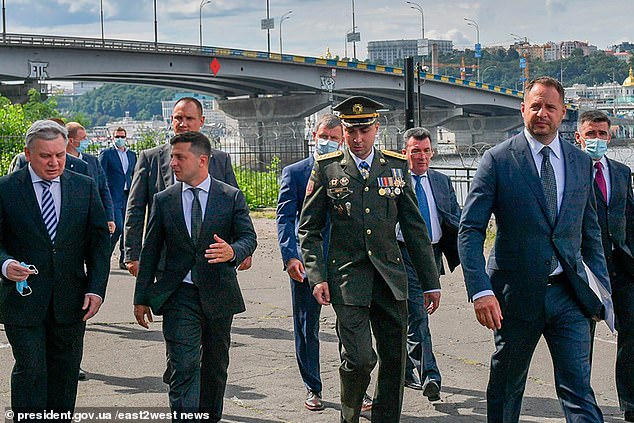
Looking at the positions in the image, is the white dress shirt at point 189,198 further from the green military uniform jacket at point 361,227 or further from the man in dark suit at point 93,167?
the man in dark suit at point 93,167

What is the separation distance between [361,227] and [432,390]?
1705 mm

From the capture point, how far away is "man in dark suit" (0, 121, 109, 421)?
19.2ft

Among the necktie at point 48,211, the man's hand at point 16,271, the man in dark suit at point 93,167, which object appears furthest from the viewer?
the man in dark suit at point 93,167

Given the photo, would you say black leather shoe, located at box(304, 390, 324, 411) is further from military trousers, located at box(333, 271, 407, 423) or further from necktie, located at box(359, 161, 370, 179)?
necktie, located at box(359, 161, 370, 179)

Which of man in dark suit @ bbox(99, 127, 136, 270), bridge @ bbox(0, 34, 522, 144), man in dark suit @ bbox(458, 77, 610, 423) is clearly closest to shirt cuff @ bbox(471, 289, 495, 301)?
man in dark suit @ bbox(458, 77, 610, 423)

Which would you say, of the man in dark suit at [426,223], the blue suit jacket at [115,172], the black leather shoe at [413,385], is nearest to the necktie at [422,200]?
the man in dark suit at [426,223]

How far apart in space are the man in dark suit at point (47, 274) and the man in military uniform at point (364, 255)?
52.2 inches

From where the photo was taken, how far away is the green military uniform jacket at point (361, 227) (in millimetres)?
6133

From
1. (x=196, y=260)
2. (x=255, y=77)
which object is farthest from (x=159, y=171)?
(x=255, y=77)

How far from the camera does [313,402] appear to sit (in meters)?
7.14

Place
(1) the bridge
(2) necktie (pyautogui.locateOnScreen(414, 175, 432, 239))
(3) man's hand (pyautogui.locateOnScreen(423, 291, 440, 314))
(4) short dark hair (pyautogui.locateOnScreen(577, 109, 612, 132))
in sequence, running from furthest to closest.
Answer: (1) the bridge < (2) necktie (pyautogui.locateOnScreen(414, 175, 432, 239)) < (4) short dark hair (pyautogui.locateOnScreen(577, 109, 612, 132)) < (3) man's hand (pyautogui.locateOnScreen(423, 291, 440, 314))

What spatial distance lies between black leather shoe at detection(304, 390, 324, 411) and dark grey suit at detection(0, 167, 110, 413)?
174 cm

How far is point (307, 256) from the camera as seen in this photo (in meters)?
6.27

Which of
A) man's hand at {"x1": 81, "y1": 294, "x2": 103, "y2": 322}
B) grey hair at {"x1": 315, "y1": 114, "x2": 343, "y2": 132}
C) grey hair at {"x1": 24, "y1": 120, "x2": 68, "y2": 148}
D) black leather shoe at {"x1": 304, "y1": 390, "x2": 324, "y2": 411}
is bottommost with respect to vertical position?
black leather shoe at {"x1": 304, "y1": 390, "x2": 324, "y2": 411}
